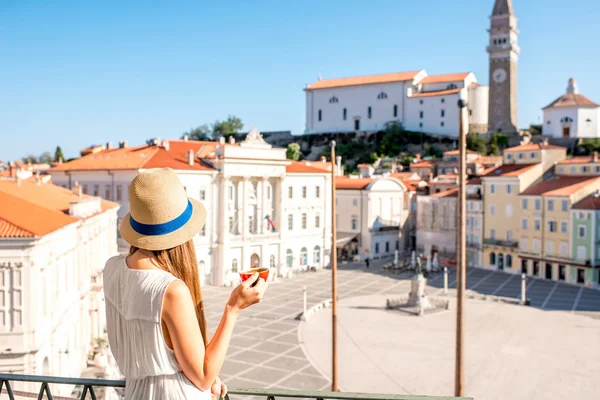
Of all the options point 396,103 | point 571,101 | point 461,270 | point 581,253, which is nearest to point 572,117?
point 571,101

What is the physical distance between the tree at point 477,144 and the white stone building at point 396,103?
10.1 feet

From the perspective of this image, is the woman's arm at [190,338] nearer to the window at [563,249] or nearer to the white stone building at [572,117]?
the window at [563,249]

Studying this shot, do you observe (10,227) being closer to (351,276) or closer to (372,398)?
(372,398)

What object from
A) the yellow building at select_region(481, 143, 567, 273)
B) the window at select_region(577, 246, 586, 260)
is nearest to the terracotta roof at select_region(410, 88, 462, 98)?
the yellow building at select_region(481, 143, 567, 273)

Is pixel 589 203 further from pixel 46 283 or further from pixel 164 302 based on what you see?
pixel 164 302

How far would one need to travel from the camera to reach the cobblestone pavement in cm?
2670

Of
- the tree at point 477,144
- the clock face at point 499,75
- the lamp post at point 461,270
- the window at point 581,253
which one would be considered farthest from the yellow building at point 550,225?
the clock face at point 499,75

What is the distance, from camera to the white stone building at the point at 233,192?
48.9 meters

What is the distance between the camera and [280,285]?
5003 cm

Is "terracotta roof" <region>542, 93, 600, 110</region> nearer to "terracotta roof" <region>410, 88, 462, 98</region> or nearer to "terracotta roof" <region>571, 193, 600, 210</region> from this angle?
"terracotta roof" <region>410, 88, 462, 98</region>

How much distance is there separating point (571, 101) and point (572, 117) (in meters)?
2.75

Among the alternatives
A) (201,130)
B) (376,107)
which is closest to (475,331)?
(376,107)

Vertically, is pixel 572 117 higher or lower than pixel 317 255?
higher

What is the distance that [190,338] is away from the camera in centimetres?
325
